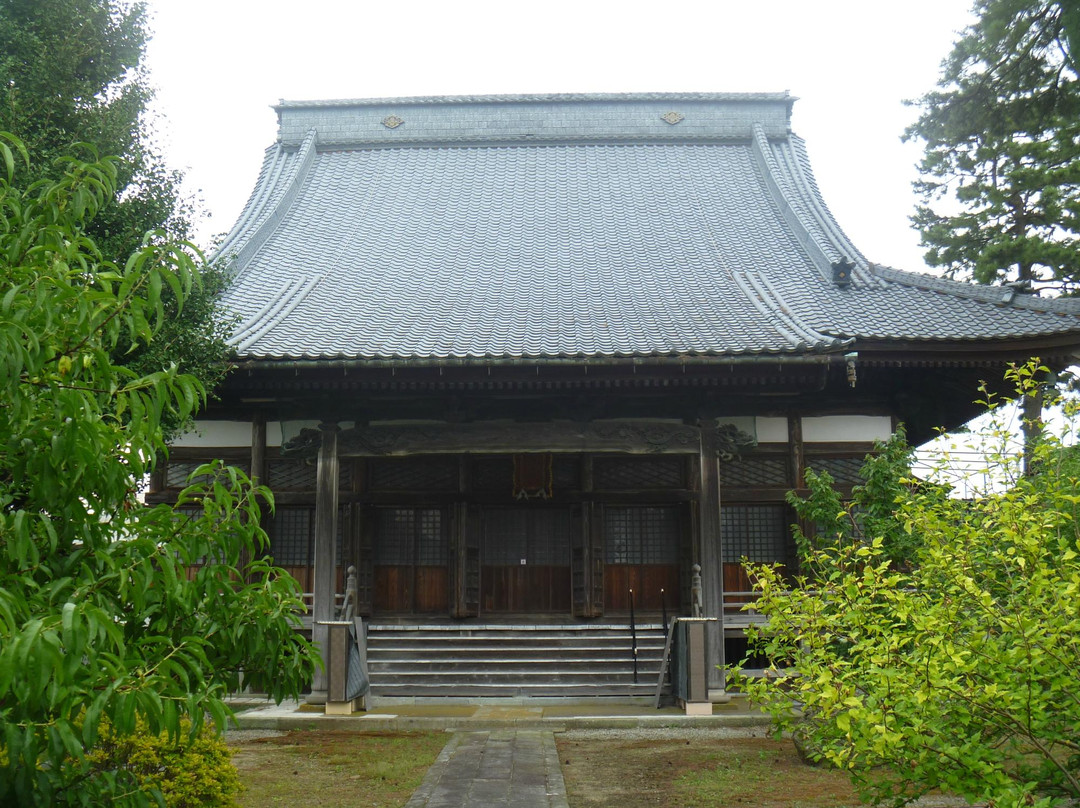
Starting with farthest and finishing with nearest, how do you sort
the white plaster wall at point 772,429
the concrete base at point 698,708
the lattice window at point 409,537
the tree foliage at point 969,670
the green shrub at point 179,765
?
the lattice window at point 409,537, the white plaster wall at point 772,429, the concrete base at point 698,708, the green shrub at point 179,765, the tree foliage at point 969,670

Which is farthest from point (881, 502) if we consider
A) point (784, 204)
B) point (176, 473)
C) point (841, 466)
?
point (784, 204)

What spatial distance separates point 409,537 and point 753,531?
5.23 meters

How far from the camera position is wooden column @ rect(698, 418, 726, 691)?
11.8 m

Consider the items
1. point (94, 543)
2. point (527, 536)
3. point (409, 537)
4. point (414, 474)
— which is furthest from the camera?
point (527, 536)

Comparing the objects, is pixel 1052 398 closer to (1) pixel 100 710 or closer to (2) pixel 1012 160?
(1) pixel 100 710

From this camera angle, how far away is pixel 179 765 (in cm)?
543

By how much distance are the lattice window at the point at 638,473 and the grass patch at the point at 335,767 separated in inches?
208

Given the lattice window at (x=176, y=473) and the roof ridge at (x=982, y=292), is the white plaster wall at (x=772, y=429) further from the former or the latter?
the lattice window at (x=176, y=473)

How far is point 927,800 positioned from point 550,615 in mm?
8085

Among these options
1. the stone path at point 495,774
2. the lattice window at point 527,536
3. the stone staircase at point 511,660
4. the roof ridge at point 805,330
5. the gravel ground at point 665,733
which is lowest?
the gravel ground at point 665,733

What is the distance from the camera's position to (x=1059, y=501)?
496cm

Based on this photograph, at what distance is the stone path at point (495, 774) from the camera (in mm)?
6954

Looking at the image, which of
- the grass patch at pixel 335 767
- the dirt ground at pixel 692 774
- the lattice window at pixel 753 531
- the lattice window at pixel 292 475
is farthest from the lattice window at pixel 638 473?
the grass patch at pixel 335 767

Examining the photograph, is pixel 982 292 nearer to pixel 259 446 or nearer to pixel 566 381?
pixel 566 381
